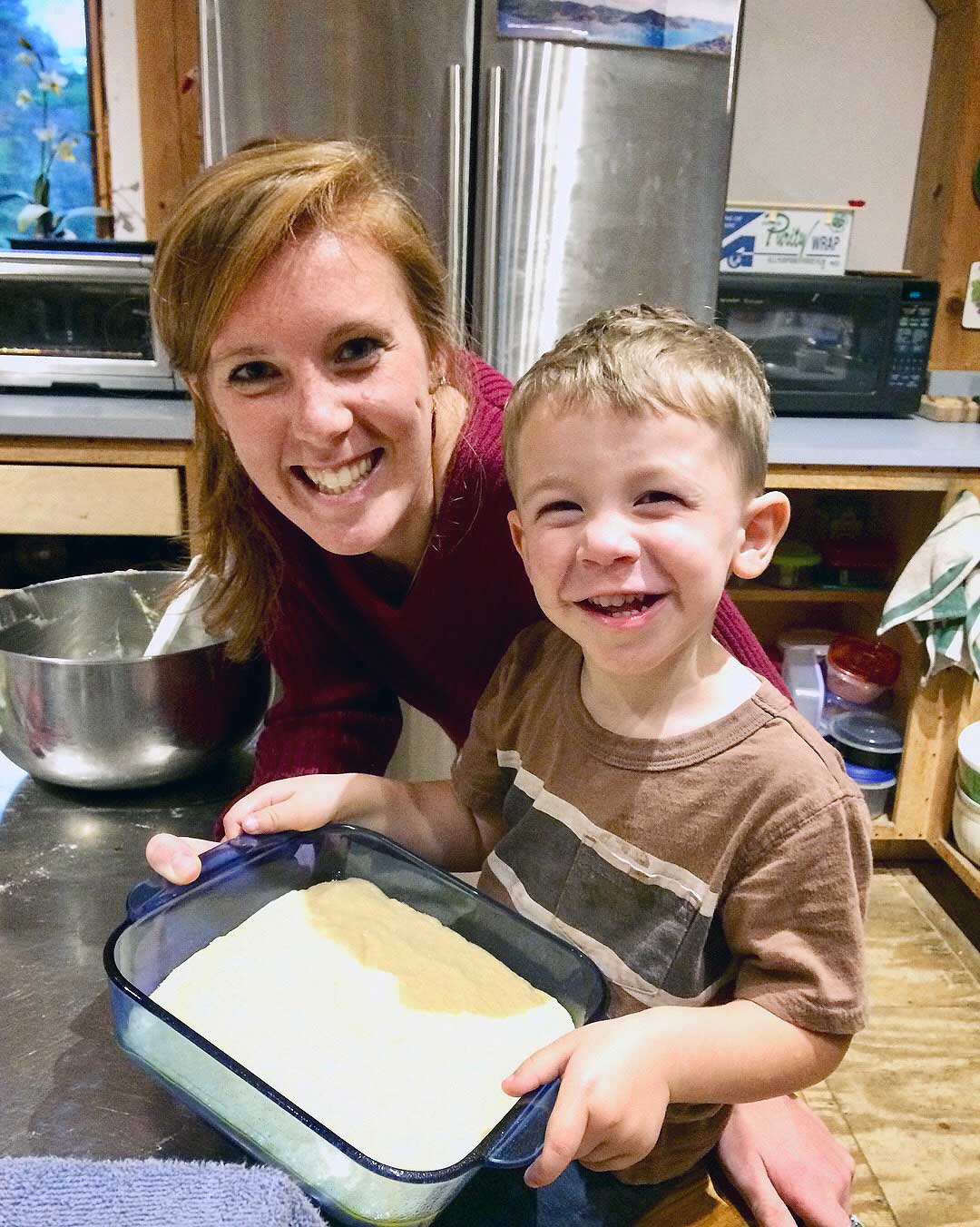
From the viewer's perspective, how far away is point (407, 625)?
1058 millimetres

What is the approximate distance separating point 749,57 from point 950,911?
1992 millimetres

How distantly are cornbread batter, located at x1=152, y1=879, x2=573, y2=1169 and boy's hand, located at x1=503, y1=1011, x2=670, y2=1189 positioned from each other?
5 centimetres

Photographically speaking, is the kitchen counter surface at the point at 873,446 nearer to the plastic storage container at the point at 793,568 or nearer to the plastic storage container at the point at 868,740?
the plastic storage container at the point at 793,568

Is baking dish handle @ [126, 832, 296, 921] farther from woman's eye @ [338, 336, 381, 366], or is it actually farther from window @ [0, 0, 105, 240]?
window @ [0, 0, 105, 240]

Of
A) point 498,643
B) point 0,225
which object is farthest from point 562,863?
point 0,225

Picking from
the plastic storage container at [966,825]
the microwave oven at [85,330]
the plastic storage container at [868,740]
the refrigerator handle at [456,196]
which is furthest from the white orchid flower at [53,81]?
the plastic storage container at [966,825]

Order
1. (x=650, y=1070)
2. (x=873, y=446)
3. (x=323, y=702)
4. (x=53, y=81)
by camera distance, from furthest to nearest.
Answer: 1. (x=53, y=81)
2. (x=873, y=446)
3. (x=323, y=702)
4. (x=650, y=1070)

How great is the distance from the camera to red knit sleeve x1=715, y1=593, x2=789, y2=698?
0.90 m

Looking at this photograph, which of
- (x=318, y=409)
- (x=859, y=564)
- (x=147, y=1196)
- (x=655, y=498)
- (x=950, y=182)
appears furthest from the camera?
(x=950, y=182)

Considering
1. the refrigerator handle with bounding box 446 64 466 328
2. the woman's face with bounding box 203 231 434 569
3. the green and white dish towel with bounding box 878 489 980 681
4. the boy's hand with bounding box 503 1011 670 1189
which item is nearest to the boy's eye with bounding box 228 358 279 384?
the woman's face with bounding box 203 231 434 569

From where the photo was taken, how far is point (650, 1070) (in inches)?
22.3

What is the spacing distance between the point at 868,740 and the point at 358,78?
5.45ft

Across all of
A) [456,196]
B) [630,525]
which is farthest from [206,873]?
[456,196]

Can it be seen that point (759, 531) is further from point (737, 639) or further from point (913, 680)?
point (913, 680)
